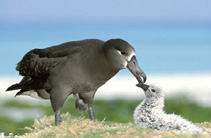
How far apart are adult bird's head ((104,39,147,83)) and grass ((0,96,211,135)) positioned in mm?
4381

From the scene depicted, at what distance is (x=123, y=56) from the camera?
749 centimetres

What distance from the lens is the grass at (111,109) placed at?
12.0 m

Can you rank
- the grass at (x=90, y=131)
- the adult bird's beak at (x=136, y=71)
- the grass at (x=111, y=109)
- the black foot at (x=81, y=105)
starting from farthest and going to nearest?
1. the grass at (x=111, y=109)
2. the black foot at (x=81, y=105)
3. the adult bird's beak at (x=136, y=71)
4. the grass at (x=90, y=131)

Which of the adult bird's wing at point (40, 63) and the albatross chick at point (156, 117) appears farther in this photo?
the adult bird's wing at point (40, 63)

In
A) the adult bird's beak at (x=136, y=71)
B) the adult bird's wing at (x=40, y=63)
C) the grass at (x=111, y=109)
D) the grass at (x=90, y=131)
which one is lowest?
the grass at (x=90, y=131)

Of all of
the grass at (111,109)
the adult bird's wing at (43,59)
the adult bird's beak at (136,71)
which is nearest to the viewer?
the adult bird's beak at (136,71)

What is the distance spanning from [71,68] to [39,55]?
1109 millimetres

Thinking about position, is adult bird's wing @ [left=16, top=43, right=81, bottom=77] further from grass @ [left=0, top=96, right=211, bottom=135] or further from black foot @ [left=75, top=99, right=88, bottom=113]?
grass @ [left=0, top=96, right=211, bottom=135]

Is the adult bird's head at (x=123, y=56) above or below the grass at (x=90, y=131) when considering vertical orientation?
above

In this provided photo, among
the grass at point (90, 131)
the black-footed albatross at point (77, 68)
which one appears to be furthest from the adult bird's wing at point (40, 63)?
the grass at point (90, 131)

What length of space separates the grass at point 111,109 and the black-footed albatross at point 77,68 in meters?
3.13

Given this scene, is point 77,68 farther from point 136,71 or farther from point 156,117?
point 156,117

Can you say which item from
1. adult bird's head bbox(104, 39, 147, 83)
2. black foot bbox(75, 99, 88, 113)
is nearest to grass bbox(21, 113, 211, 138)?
black foot bbox(75, 99, 88, 113)

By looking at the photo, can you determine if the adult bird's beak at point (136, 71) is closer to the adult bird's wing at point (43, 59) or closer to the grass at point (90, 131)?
the grass at point (90, 131)
